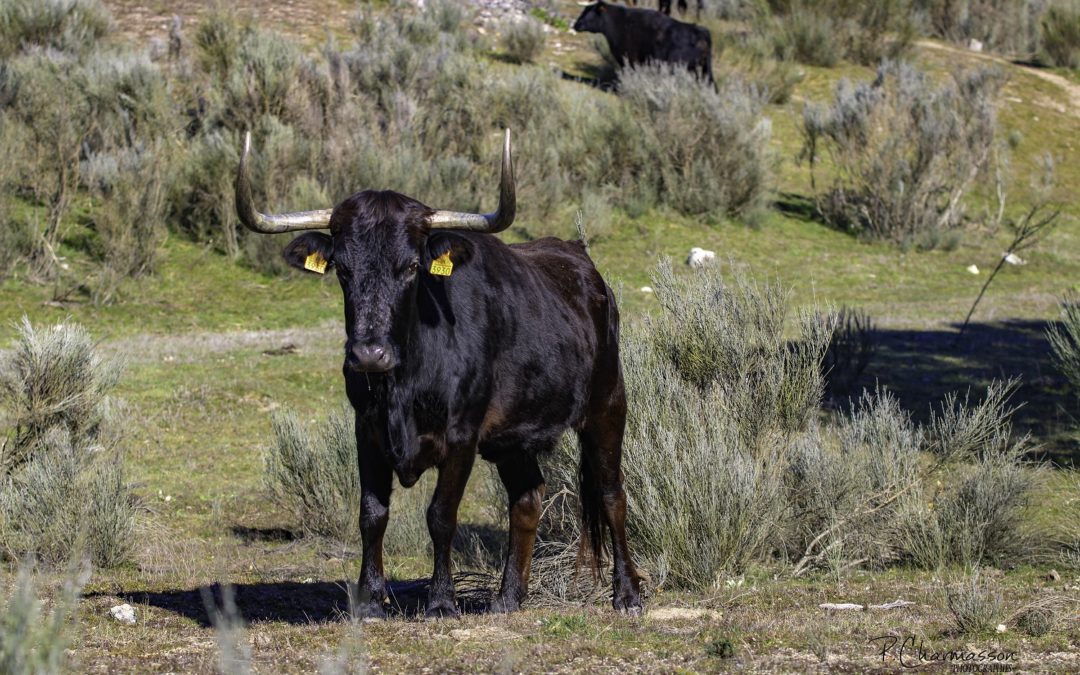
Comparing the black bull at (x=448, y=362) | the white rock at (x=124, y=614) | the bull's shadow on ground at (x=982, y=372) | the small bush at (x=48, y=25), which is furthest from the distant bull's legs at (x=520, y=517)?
the small bush at (x=48, y=25)

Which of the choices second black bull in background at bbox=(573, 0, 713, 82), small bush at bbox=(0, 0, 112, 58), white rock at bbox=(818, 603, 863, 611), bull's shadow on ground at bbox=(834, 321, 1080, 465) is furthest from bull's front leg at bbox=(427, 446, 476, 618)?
second black bull in background at bbox=(573, 0, 713, 82)

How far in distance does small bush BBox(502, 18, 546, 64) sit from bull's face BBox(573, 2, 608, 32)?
1.21 meters

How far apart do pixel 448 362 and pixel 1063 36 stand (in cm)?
3197

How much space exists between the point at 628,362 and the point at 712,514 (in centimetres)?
177

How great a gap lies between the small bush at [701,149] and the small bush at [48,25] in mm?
9041

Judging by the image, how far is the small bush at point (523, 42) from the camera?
27.9m

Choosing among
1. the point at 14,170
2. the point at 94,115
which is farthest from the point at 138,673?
the point at 94,115

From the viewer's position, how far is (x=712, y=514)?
26.9 feet

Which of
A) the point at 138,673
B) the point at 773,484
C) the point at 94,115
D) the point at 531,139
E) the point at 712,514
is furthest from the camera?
the point at 531,139

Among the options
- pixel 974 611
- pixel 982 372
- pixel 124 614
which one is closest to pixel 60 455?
pixel 124 614

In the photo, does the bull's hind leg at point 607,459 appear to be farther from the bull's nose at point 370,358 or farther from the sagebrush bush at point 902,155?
the sagebrush bush at point 902,155

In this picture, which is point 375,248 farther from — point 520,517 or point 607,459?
point 607,459

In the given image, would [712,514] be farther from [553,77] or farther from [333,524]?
[553,77]

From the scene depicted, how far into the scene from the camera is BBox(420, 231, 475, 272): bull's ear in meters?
6.60
